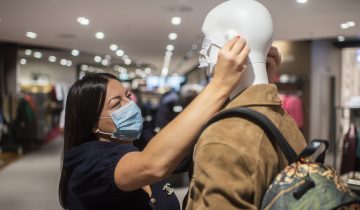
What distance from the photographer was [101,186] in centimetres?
115

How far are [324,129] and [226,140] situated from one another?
961 cm

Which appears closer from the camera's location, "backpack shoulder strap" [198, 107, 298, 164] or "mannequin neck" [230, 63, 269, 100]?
"backpack shoulder strap" [198, 107, 298, 164]

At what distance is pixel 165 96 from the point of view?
6.94 metres

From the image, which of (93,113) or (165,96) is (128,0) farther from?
(93,113)

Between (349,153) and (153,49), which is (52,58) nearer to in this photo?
(153,49)

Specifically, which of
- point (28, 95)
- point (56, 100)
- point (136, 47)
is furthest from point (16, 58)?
point (136, 47)

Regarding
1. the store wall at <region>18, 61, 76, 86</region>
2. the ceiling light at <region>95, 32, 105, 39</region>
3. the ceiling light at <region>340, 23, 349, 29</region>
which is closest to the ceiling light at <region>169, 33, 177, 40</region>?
the ceiling light at <region>95, 32, 105, 39</region>

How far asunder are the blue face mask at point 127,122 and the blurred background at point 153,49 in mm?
3371

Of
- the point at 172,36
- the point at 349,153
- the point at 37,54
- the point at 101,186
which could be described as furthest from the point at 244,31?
the point at 37,54

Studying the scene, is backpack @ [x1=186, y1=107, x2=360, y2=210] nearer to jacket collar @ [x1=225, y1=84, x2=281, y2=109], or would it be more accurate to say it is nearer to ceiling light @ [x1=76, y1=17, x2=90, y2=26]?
jacket collar @ [x1=225, y1=84, x2=281, y2=109]

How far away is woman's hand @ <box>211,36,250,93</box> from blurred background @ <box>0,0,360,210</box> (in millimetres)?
3989

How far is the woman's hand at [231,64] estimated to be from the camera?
0.89 metres

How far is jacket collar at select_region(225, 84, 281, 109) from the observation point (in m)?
0.91

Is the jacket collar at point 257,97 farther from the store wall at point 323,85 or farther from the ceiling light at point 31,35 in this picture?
the store wall at point 323,85
